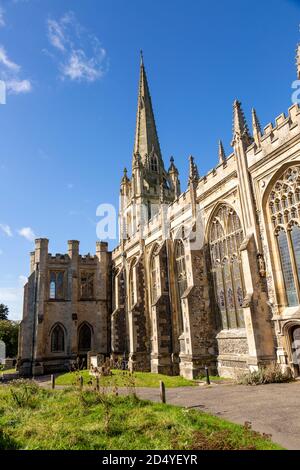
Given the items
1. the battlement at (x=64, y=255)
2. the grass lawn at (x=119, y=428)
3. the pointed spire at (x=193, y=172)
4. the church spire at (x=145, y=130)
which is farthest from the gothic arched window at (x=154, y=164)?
the grass lawn at (x=119, y=428)

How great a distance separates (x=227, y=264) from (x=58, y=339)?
1991 cm

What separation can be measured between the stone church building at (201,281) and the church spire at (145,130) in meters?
15.6

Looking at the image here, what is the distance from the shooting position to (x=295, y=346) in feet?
43.1

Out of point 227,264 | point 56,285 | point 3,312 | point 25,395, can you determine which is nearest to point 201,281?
point 227,264

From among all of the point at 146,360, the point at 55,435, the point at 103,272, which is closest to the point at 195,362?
the point at 146,360

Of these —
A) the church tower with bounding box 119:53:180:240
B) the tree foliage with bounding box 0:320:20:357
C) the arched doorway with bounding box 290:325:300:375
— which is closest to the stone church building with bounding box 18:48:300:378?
the arched doorway with bounding box 290:325:300:375

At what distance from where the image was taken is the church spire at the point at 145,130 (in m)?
43.6

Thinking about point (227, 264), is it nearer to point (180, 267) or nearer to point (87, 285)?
point (180, 267)

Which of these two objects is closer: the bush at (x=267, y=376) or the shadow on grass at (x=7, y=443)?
the shadow on grass at (x=7, y=443)

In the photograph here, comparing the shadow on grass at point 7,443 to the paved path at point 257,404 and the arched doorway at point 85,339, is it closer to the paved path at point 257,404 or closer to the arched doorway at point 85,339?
the paved path at point 257,404

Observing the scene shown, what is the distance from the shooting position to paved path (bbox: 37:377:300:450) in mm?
6891

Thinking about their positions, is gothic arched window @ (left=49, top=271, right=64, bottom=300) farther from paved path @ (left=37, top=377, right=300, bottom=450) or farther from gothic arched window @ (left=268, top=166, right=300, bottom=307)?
gothic arched window @ (left=268, top=166, right=300, bottom=307)

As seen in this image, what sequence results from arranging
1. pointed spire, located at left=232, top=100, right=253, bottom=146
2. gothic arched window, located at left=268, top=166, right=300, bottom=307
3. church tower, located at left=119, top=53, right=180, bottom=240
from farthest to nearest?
church tower, located at left=119, top=53, right=180, bottom=240, pointed spire, located at left=232, top=100, right=253, bottom=146, gothic arched window, located at left=268, top=166, right=300, bottom=307
